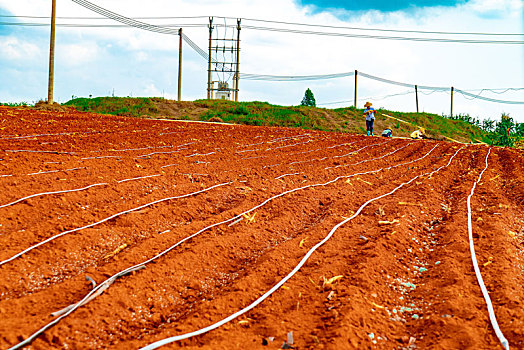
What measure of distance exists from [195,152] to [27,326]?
5688 millimetres

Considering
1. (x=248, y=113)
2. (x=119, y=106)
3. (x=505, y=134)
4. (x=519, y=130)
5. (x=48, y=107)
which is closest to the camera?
(x=48, y=107)

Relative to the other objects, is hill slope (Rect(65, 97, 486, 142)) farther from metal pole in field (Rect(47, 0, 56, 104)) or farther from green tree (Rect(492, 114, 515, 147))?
metal pole in field (Rect(47, 0, 56, 104))

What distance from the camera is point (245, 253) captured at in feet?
12.8

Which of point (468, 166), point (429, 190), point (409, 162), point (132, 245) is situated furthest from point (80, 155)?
point (468, 166)

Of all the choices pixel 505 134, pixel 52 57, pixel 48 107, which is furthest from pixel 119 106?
pixel 505 134

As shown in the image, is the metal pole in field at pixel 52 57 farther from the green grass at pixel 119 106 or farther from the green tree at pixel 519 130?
the green tree at pixel 519 130

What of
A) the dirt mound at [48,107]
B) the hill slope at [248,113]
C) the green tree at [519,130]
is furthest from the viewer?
the hill slope at [248,113]

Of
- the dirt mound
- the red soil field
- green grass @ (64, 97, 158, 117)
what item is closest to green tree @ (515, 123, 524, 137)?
the red soil field

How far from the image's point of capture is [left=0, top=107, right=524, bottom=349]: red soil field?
2.62 metres

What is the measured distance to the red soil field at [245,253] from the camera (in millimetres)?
2619

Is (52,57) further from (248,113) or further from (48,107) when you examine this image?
(248,113)

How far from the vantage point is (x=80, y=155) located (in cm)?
675

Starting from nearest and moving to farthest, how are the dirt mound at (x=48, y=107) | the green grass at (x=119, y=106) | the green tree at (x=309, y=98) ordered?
the dirt mound at (x=48, y=107) → the green grass at (x=119, y=106) → the green tree at (x=309, y=98)

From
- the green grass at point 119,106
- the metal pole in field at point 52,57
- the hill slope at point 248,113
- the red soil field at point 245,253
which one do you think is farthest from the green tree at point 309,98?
the red soil field at point 245,253
